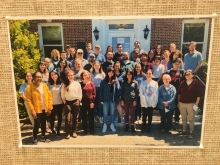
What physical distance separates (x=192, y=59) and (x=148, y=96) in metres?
0.82

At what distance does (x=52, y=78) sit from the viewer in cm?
352

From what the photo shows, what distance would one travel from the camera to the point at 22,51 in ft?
11.6

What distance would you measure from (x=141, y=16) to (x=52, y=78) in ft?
4.99

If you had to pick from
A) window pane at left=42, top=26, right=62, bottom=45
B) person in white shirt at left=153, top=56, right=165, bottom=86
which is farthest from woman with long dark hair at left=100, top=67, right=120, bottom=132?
window pane at left=42, top=26, right=62, bottom=45

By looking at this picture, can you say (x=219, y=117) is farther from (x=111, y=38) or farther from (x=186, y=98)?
(x=111, y=38)

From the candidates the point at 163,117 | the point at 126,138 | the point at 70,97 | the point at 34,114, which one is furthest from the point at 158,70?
the point at 34,114

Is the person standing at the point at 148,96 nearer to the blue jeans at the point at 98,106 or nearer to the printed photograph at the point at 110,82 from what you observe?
the printed photograph at the point at 110,82

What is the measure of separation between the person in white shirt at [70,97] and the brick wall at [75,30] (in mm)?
598

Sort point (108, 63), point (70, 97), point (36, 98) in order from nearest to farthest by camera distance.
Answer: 1. point (36, 98)
2. point (70, 97)
3. point (108, 63)

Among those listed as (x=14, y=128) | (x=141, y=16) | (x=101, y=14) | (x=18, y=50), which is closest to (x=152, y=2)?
(x=141, y=16)

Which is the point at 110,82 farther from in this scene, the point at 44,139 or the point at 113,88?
the point at 44,139

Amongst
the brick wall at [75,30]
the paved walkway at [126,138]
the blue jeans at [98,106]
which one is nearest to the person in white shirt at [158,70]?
the paved walkway at [126,138]

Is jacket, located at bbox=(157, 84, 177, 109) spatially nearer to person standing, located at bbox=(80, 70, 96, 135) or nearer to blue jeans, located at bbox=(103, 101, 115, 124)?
blue jeans, located at bbox=(103, 101, 115, 124)

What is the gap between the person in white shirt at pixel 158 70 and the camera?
11.9ft
